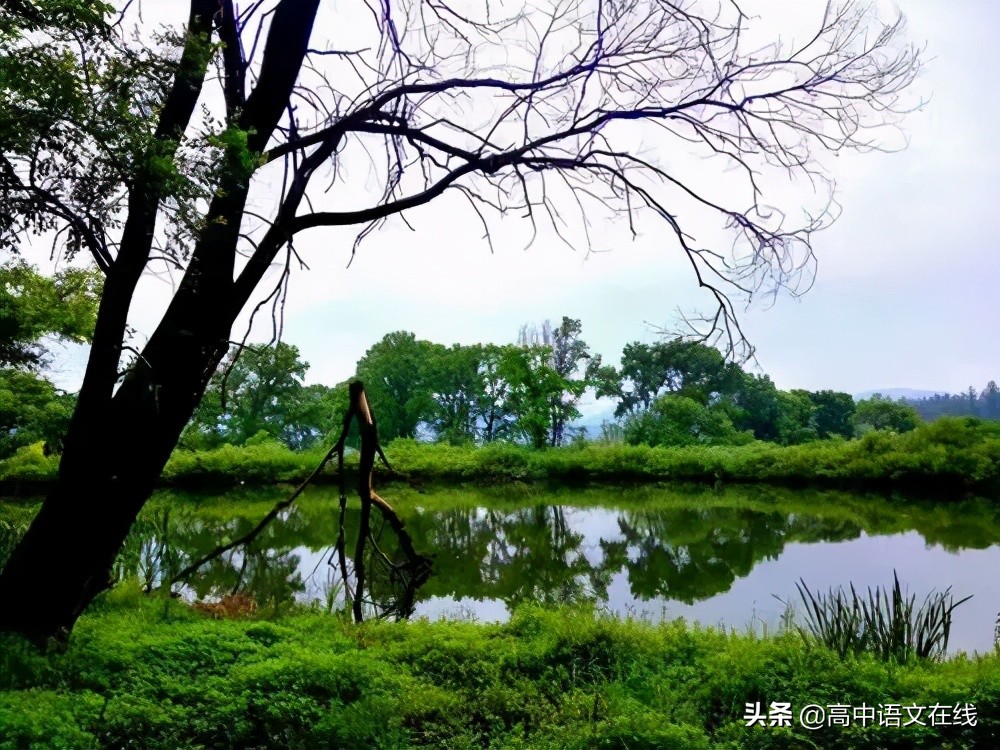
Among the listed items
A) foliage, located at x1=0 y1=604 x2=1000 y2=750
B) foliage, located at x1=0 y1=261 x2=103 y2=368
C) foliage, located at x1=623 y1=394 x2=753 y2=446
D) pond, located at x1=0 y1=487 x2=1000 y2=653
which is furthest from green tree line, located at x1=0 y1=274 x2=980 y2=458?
foliage, located at x1=0 y1=604 x2=1000 y2=750

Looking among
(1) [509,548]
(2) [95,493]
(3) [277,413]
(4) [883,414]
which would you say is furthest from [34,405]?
(4) [883,414]

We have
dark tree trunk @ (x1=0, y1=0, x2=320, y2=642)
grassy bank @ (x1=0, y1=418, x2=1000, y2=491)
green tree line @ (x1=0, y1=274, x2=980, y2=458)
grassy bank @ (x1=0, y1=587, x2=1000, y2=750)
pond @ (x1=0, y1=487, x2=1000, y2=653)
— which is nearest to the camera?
grassy bank @ (x1=0, y1=587, x2=1000, y2=750)

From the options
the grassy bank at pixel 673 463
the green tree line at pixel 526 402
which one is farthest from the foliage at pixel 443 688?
the green tree line at pixel 526 402

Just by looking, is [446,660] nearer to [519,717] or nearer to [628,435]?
[519,717]

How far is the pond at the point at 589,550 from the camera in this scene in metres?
5.90

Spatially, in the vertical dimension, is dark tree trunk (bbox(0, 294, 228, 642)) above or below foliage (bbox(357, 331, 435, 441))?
below

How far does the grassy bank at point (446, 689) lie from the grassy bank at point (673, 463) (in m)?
10.4

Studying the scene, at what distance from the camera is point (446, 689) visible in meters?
3.31

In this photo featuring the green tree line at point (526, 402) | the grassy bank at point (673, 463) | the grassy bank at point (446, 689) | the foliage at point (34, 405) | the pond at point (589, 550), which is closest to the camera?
the grassy bank at point (446, 689)

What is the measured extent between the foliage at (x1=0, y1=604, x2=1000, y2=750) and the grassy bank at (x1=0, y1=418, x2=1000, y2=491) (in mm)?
10398

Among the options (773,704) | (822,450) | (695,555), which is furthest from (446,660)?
(822,450)

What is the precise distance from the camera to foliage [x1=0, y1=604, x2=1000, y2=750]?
8.71 feet

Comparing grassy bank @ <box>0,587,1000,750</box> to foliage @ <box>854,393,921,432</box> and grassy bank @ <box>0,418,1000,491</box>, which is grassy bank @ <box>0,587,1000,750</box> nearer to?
grassy bank @ <box>0,418,1000,491</box>

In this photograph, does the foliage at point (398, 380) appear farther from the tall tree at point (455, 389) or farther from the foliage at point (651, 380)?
the foliage at point (651, 380)
